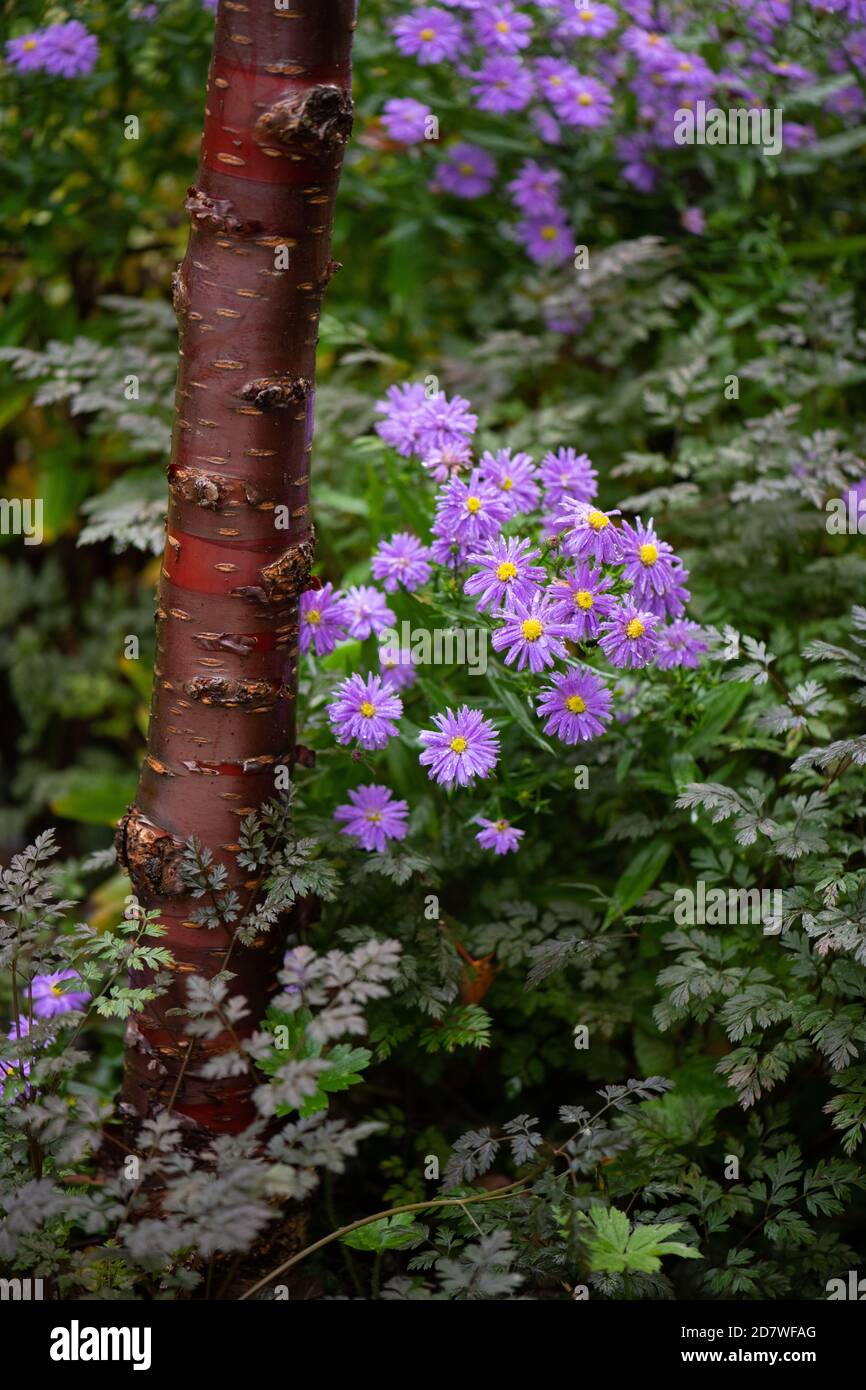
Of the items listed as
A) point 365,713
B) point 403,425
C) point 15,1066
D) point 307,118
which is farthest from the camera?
point 403,425

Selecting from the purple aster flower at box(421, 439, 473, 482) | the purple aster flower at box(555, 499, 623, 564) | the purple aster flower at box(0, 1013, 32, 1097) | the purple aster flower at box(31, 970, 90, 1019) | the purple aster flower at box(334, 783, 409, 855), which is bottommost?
→ the purple aster flower at box(0, 1013, 32, 1097)

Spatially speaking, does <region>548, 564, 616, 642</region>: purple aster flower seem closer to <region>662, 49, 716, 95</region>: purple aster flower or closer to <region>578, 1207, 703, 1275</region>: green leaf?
<region>578, 1207, 703, 1275</region>: green leaf

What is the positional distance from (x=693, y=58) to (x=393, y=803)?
1.76 m

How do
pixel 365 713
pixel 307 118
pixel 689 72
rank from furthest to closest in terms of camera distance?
pixel 689 72 < pixel 365 713 < pixel 307 118

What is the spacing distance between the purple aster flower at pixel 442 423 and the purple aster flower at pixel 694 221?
3.76 ft

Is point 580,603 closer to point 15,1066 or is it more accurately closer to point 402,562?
point 402,562

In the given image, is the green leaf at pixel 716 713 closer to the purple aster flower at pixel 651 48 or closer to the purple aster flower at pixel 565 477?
the purple aster flower at pixel 565 477

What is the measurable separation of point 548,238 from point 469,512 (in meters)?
1.32

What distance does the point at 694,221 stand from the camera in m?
2.45

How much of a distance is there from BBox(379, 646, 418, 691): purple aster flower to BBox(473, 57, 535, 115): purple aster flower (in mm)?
1333

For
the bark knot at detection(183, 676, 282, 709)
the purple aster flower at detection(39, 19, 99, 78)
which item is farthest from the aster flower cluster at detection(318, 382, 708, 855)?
the purple aster flower at detection(39, 19, 99, 78)

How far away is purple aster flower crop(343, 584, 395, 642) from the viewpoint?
1.56 m

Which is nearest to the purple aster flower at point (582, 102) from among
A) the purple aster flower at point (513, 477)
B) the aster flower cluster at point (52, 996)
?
the purple aster flower at point (513, 477)

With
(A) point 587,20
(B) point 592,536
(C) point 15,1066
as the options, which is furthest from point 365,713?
(A) point 587,20
